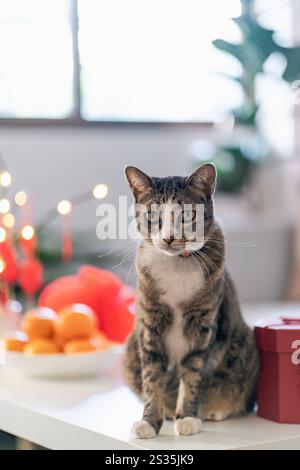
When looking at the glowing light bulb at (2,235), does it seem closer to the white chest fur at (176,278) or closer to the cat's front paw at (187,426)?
the white chest fur at (176,278)

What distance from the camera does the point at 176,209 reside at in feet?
4.20

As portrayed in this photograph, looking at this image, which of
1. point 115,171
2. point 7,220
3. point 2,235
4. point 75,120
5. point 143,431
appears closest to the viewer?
point 143,431

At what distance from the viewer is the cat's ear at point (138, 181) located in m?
1.32

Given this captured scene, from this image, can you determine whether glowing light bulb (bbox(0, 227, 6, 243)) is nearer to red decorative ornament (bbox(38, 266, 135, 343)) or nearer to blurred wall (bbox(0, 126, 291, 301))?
red decorative ornament (bbox(38, 266, 135, 343))

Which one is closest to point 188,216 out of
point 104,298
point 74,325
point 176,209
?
point 176,209

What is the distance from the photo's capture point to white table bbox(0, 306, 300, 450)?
4.08 feet

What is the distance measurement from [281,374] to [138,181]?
39 centimetres

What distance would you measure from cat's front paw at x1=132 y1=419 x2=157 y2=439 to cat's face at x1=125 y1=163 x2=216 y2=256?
27 centimetres

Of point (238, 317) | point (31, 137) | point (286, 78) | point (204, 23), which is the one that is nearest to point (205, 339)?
point (238, 317)

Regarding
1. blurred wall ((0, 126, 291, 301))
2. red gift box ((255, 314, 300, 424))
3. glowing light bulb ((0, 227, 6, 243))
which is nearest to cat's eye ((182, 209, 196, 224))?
red gift box ((255, 314, 300, 424))

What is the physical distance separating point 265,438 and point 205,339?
0.19m

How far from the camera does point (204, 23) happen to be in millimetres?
3484

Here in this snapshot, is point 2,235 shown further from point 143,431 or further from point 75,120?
point 75,120

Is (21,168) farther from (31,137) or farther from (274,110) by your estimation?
(274,110)
